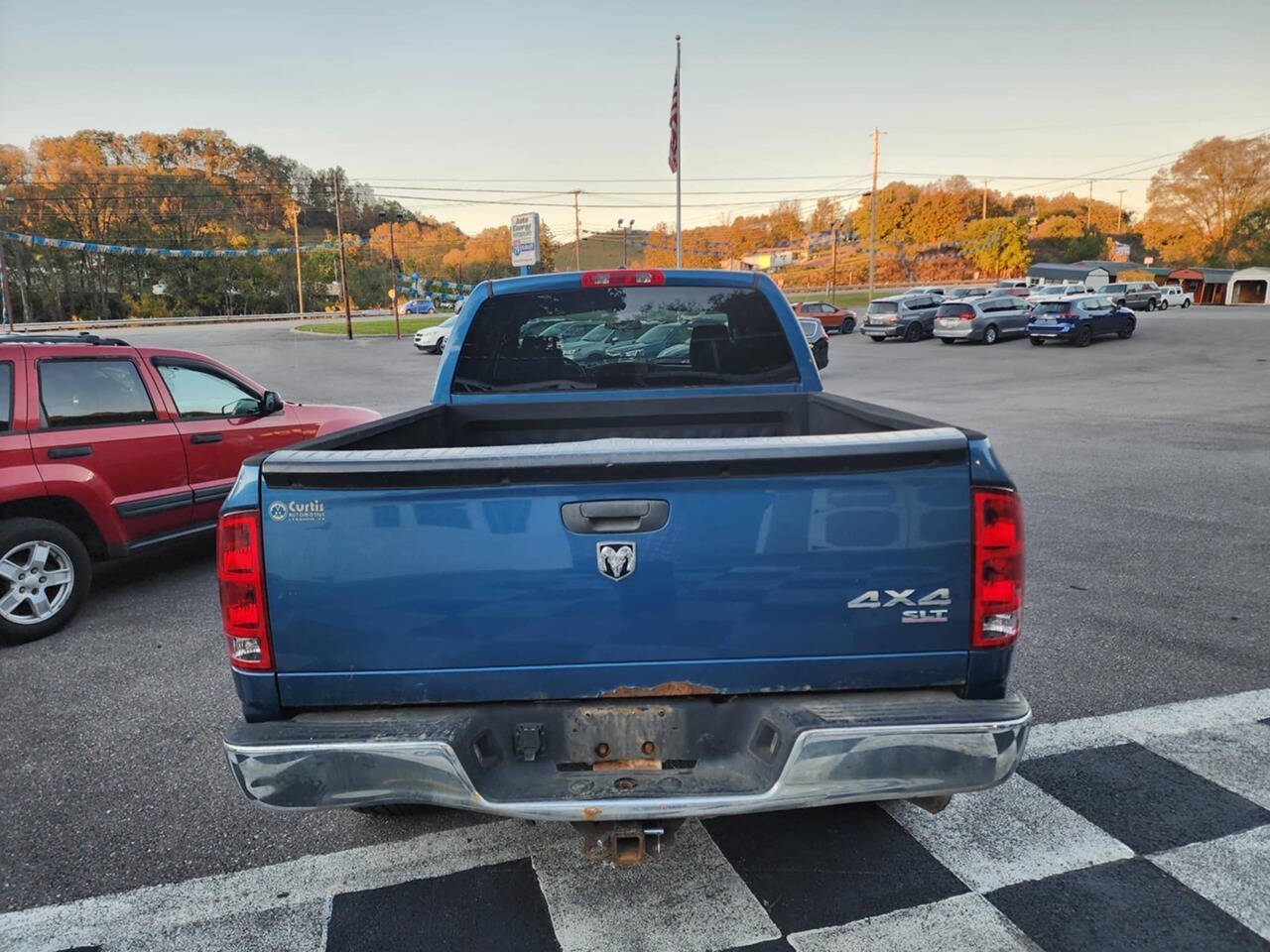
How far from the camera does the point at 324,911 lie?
2.56 meters

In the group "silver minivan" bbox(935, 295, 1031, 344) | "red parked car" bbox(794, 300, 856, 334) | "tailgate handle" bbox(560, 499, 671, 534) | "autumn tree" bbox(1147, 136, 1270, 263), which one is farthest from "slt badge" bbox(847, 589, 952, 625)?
"autumn tree" bbox(1147, 136, 1270, 263)

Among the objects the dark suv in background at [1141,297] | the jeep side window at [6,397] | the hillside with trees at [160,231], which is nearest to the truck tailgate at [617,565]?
the jeep side window at [6,397]

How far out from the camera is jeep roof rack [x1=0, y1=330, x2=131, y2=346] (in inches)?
208

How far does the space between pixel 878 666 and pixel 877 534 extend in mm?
386

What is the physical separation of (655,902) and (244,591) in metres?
1.59

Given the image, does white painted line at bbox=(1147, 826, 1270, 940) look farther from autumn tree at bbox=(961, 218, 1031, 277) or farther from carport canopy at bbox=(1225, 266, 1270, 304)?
autumn tree at bbox=(961, 218, 1031, 277)

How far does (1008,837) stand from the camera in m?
2.86

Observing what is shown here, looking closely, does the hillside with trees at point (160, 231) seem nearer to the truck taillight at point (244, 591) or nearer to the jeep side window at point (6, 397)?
the jeep side window at point (6, 397)

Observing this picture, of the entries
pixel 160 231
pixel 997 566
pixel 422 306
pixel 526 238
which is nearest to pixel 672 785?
pixel 997 566

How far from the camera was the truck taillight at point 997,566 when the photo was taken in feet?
7.02

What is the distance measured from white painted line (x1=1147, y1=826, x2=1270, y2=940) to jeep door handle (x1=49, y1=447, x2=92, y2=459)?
605cm

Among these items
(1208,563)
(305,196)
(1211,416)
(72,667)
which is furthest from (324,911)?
(305,196)

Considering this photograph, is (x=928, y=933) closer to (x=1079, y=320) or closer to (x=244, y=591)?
(x=244, y=591)

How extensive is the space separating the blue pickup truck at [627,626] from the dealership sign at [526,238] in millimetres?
39931
